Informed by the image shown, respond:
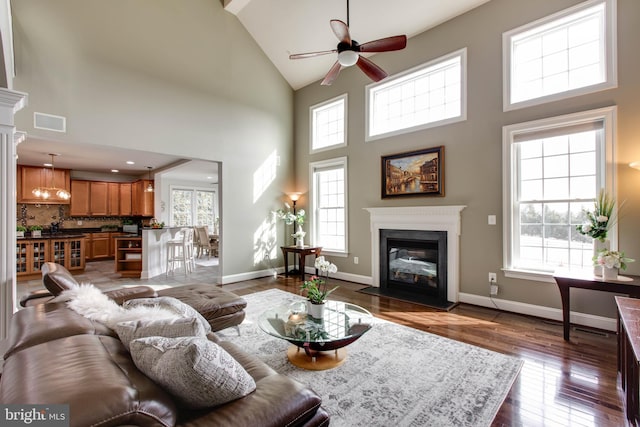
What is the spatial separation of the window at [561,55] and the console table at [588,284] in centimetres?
206

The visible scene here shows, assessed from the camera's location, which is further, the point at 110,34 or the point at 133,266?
the point at 133,266

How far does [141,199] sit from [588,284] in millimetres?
9410

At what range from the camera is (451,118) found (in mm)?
4262

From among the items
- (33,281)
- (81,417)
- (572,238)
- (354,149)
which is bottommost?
(33,281)

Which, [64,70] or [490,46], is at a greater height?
[490,46]

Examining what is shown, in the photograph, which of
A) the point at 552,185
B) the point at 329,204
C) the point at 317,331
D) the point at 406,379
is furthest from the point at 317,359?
the point at 329,204

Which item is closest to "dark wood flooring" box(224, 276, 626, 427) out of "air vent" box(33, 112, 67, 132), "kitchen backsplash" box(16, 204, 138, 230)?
"air vent" box(33, 112, 67, 132)

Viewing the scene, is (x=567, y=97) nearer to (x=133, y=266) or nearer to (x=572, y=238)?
(x=572, y=238)

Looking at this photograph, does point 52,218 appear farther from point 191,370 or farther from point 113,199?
point 191,370

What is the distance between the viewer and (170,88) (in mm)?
4777

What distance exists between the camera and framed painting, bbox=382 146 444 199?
441cm

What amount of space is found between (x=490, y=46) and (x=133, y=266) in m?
7.75

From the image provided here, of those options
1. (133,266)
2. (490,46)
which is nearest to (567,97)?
(490,46)

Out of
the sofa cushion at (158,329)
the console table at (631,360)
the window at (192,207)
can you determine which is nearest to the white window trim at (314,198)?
the console table at (631,360)
